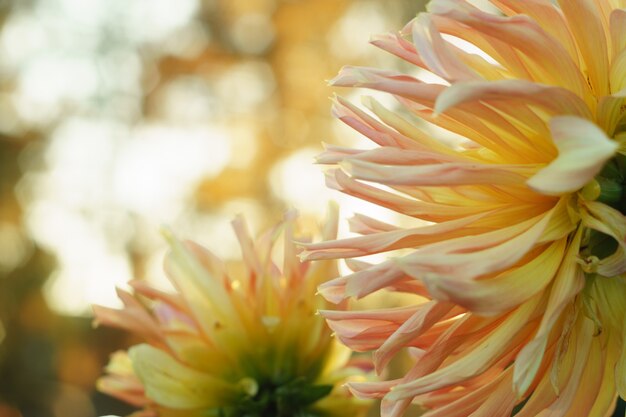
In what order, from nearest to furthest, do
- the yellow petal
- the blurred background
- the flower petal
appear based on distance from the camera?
the flower petal < the yellow petal < the blurred background

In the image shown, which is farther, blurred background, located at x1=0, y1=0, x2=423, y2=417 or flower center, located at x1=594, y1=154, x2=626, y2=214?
blurred background, located at x1=0, y1=0, x2=423, y2=417

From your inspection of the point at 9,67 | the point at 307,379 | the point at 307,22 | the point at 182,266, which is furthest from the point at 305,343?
the point at 9,67

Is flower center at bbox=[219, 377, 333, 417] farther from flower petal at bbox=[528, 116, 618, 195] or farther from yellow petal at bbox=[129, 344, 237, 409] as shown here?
flower petal at bbox=[528, 116, 618, 195]

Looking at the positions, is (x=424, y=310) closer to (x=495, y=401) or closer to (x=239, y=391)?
(x=495, y=401)

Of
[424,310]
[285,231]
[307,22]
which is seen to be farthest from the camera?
[307,22]

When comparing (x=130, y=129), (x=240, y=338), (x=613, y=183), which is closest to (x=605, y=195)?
(x=613, y=183)

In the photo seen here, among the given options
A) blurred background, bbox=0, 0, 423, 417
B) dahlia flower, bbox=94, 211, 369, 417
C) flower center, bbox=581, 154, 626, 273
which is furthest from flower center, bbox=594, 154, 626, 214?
blurred background, bbox=0, 0, 423, 417
